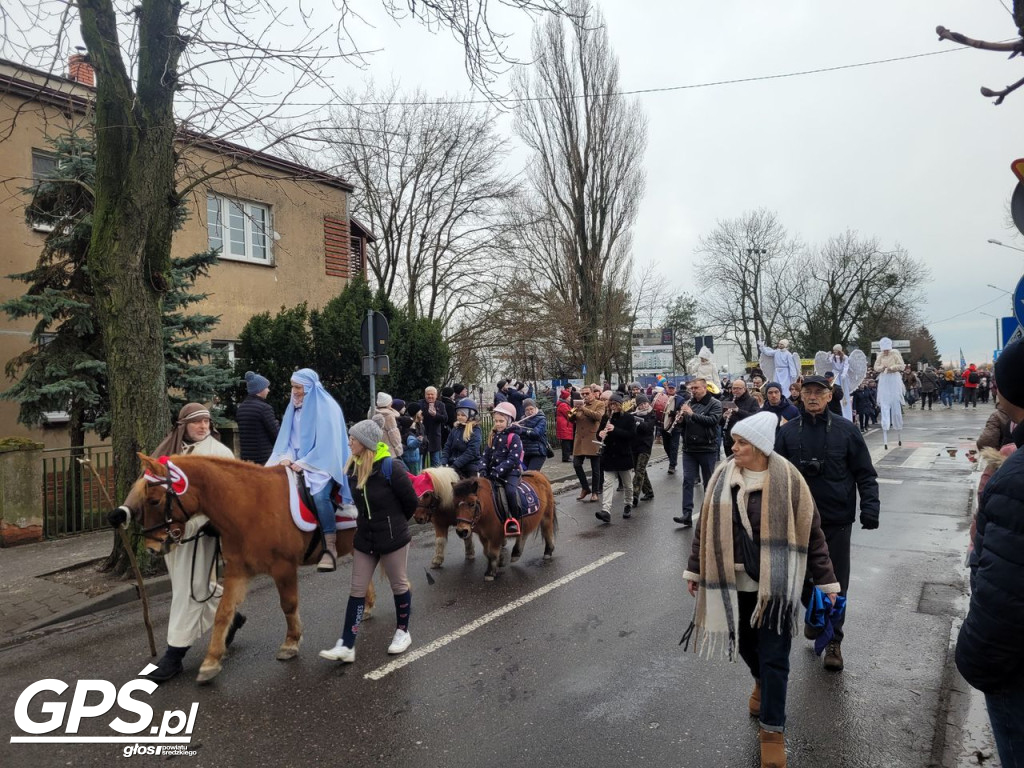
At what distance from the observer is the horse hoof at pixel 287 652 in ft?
16.4

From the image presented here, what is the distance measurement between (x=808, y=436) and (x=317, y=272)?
16601mm

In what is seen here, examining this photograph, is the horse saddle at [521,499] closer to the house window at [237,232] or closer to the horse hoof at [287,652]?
the horse hoof at [287,652]

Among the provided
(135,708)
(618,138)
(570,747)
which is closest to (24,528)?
(135,708)

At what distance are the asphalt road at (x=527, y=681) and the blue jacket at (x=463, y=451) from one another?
1.47m

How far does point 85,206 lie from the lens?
11711mm

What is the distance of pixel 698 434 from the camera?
929 cm

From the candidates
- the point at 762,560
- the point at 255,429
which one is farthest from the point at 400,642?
the point at 255,429

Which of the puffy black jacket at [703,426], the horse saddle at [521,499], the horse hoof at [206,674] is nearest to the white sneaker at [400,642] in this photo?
the horse hoof at [206,674]

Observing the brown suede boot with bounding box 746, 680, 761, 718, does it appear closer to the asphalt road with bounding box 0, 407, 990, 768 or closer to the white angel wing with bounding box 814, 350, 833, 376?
the asphalt road with bounding box 0, 407, 990, 768

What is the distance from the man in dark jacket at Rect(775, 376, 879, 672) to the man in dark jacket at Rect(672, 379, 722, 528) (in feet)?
14.0

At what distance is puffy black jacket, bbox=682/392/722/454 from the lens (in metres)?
9.19

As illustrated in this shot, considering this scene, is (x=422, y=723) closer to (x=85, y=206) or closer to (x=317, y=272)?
(x=85, y=206)

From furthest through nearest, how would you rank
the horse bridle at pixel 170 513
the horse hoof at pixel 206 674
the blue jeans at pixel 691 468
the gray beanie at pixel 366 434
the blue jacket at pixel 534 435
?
the blue jeans at pixel 691 468, the blue jacket at pixel 534 435, the gray beanie at pixel 366 434, the horse hoof at pixel 206 674, the horse bridle at pixel 170 513
